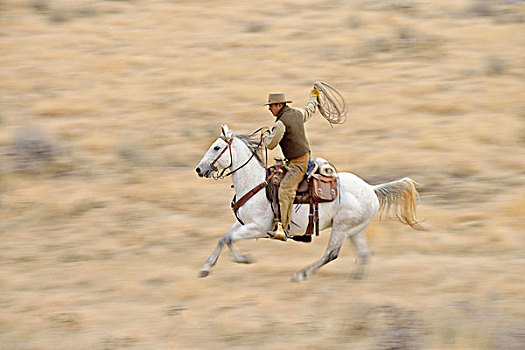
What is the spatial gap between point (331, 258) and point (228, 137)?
2.02 m

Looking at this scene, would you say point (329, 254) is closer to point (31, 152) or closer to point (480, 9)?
point (31, 152)

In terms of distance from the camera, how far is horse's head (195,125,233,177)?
28.3 feet

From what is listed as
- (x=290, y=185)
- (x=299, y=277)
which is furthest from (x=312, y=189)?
(x=299, y=277)

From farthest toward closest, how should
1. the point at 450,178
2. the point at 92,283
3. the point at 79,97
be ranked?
the point at 79,97
the point at 450,178
the point at 92,283

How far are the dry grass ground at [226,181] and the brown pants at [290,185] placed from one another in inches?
39.7

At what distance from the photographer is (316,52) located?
19.9 meters

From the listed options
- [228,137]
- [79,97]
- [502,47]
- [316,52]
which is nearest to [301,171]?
[228,137]

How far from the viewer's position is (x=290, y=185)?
852 cm

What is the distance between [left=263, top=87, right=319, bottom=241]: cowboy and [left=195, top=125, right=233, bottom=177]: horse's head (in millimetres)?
543

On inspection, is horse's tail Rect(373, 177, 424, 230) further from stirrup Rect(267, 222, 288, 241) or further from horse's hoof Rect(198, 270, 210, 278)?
horse's hoof Rect(198, 270, 210, 278)

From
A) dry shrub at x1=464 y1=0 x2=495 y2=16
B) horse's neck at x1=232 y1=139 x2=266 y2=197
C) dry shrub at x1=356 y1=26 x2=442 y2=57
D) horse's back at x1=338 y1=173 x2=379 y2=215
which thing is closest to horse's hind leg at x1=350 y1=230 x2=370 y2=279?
horse's back at x1=338 y1=173 x2=379 y2=215

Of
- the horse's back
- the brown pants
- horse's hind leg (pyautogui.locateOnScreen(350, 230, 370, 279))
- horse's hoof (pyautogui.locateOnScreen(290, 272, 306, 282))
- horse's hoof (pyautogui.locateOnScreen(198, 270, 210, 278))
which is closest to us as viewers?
the brown pants

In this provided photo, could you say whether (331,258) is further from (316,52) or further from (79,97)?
(316,52)

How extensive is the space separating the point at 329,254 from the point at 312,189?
2.95ft
